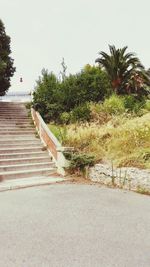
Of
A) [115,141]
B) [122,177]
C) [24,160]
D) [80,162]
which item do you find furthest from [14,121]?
[122,177]

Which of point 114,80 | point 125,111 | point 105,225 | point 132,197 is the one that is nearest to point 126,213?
point 105,225

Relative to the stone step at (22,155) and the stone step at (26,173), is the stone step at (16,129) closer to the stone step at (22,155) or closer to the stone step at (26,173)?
the stone step at (22,155)

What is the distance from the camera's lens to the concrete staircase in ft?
38.6

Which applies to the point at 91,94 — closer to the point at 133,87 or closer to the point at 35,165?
the point at 35,165

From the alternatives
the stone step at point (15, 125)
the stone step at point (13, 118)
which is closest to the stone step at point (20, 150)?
the stone step at point (15, 125)

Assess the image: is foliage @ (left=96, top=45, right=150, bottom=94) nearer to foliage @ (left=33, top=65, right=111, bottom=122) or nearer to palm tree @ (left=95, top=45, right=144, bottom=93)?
palm tree @ (left=95, top=45, right=144, bottom=93)

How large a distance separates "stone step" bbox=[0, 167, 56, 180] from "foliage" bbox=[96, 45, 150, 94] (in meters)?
14.3

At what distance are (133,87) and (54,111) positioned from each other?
12703 mm

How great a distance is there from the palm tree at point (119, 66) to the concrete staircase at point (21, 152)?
9.56 m

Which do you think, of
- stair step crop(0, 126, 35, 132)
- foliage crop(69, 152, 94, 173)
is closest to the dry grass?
foliage crop(69, 152, 94, 173)

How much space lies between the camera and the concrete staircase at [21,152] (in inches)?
463

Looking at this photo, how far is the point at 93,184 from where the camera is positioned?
1023cm

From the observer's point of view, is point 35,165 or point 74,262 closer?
point 74,262

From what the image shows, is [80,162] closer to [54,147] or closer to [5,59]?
[54,147]
